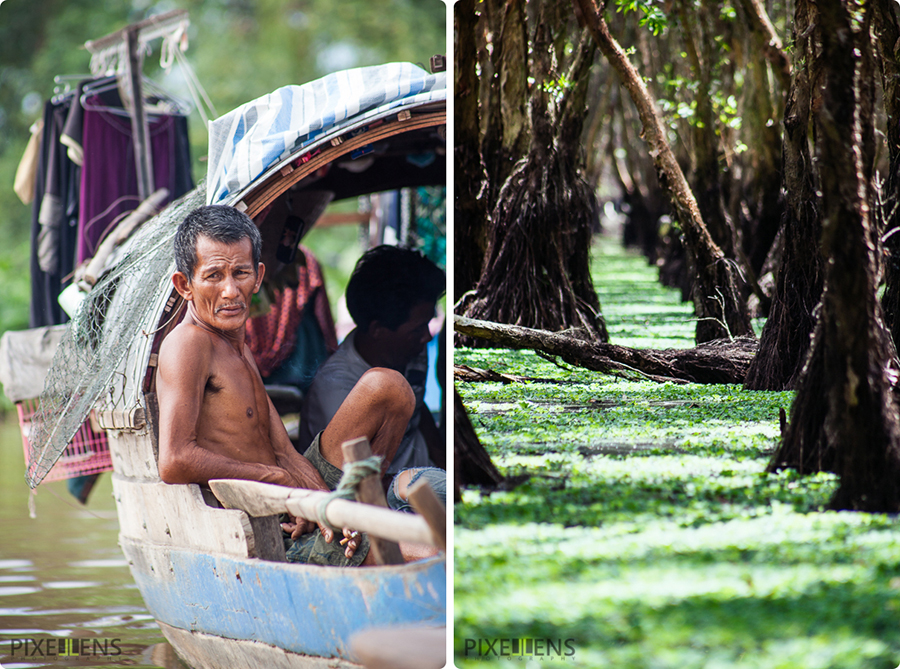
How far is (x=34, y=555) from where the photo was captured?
6.54 meters

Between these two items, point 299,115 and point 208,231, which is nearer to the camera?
point 208,231

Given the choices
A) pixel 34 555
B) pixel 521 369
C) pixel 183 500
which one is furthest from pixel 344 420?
pixel 34 555

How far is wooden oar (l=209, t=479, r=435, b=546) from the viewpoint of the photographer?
2367 mm

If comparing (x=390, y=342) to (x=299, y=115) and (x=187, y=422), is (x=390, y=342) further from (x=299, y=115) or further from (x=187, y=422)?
(x=187, y=422)

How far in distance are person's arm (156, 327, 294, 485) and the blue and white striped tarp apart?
855 millimetres

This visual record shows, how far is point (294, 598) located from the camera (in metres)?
3.07

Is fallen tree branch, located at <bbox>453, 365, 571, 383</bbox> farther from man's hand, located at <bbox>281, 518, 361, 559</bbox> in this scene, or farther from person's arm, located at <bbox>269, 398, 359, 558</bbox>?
person's arm, located at <bbox>269, 398, 359, 558</bbox>

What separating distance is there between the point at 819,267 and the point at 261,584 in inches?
84.9

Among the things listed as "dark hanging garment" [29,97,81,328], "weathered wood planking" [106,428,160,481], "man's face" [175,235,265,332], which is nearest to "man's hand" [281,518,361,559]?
"weathered wood planking" [106,428,160,481]

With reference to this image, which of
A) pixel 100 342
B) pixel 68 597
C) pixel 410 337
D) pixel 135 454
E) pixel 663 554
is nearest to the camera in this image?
pixel 663 554

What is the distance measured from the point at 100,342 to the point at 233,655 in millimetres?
1592

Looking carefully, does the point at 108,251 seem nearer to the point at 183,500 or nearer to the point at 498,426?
the point at 183,500

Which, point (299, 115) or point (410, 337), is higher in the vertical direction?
point (299, 115)

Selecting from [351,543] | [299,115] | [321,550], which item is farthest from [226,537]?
[299,115]
